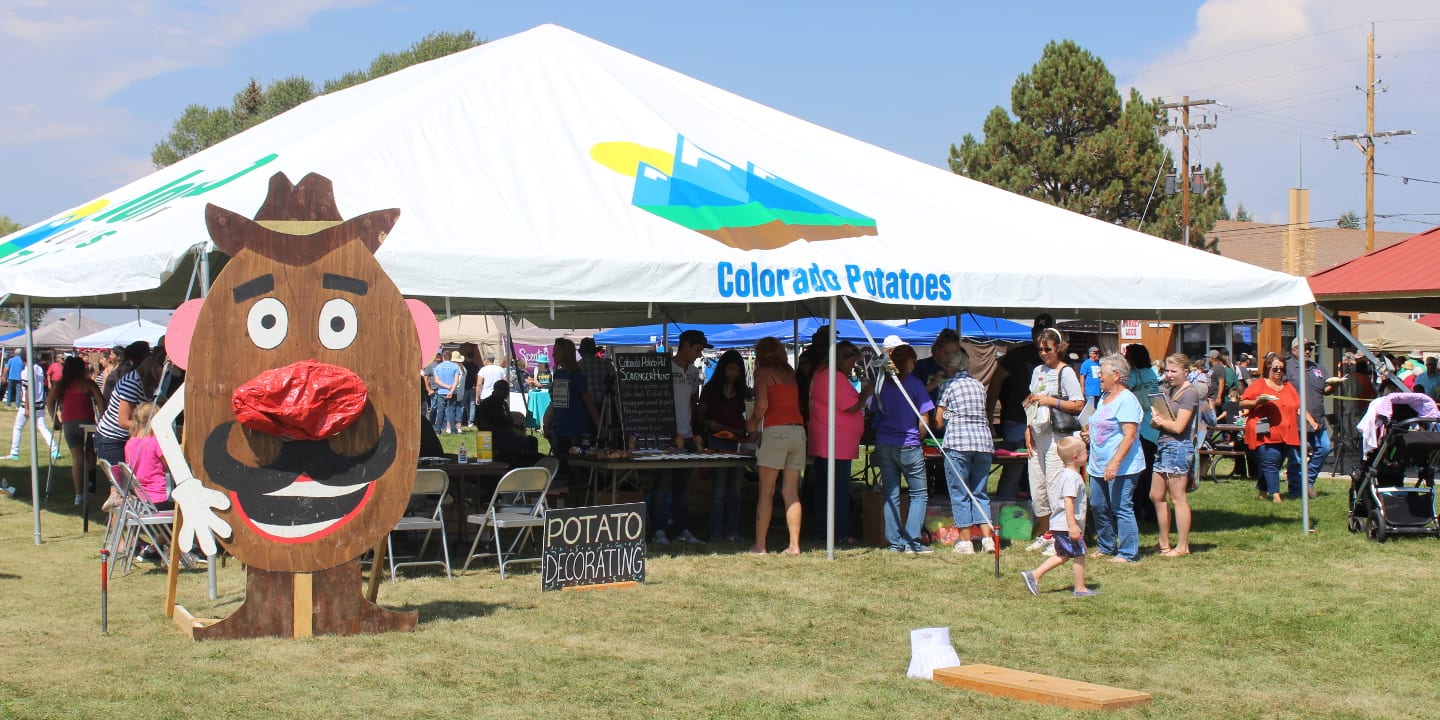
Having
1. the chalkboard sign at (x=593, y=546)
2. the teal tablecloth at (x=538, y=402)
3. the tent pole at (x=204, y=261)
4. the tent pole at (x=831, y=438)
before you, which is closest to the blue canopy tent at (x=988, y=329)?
the teal tablecloth at (x=538, y=402)

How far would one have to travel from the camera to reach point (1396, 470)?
35.2 feet

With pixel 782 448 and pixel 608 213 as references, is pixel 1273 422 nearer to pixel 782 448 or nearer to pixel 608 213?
pixel 782 448

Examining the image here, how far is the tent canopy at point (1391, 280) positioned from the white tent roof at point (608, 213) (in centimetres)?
568

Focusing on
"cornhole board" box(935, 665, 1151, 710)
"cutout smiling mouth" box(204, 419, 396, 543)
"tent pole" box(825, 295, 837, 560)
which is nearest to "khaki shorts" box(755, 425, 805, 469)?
"tent pole" box(825, 295, 837, 560)

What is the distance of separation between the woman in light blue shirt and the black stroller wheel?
7.85 ft

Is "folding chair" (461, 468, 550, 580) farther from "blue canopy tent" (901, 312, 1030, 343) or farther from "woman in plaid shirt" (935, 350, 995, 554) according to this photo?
"blue canopy tent" (901, 312, 1030, 343)

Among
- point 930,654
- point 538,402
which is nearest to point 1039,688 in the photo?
point 930,654

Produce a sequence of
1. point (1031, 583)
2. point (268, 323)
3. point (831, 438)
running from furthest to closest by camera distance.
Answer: point (831, 438)
point (1031, 583)
point (268, 323)

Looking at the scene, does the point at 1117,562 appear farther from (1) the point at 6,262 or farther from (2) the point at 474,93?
(1) the point at 6,262

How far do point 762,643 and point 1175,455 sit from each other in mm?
4044

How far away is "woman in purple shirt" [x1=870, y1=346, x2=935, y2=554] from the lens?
9773 mm

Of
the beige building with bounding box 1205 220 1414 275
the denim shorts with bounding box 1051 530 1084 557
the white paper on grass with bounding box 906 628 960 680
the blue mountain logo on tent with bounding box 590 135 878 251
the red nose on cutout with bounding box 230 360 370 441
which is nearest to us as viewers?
the white paper on grass with bounding box 906 628 960 680

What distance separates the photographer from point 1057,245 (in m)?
10.8

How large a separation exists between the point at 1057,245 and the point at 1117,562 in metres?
2.66
